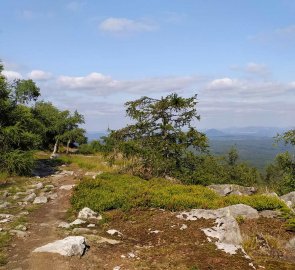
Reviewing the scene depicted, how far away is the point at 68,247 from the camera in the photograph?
1102cm

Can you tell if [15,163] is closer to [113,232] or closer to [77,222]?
[77,222]

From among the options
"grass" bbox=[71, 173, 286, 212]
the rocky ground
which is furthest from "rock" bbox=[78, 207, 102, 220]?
"grass" bbox=[71, 173, 286, 212]

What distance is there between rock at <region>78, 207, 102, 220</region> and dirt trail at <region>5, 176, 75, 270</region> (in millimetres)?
887

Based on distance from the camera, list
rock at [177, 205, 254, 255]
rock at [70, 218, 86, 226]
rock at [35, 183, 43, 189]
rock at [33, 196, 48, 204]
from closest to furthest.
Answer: rock at [177, 205, 254, 255]
rock at [70, 218, 86, 226]
rock at [33, 196, 48, 204]
rock at [35, 183, 43, 189]

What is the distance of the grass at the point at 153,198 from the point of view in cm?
1715

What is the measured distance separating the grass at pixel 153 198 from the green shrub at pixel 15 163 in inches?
299

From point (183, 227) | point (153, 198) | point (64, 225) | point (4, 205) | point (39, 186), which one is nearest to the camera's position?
point (183, 227)

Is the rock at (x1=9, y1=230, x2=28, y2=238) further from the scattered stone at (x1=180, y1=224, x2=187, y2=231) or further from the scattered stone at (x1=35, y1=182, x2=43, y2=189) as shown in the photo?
the scattered stone at (x1=35, y1=182, x2=43, y2=189)

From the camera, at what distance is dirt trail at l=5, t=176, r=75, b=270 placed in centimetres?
1030

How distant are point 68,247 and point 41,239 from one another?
2121 mm

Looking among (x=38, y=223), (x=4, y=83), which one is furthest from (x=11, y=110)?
(x=38, y=223)

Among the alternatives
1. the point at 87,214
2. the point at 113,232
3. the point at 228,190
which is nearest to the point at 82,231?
the point at 113,232

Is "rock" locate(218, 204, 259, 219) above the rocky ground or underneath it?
above

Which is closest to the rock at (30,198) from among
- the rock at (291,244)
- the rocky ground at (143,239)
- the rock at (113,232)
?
the rocky ground at (143,239)
